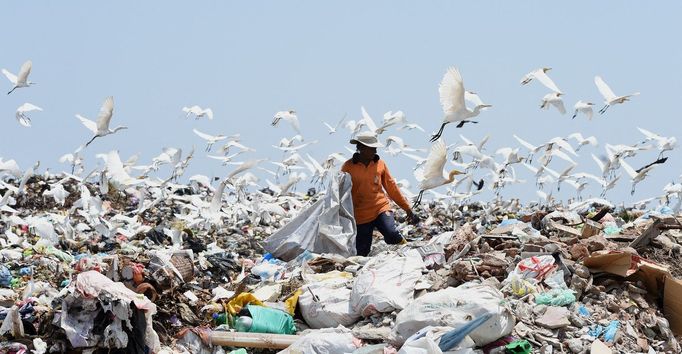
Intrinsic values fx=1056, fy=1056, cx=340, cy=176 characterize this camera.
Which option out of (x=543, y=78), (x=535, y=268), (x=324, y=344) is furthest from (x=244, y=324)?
(x=543, y=78)

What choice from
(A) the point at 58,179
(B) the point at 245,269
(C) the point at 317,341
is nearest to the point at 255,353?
(C) the point at 317,341

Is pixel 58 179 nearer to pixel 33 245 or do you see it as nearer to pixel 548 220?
pixel 33 245

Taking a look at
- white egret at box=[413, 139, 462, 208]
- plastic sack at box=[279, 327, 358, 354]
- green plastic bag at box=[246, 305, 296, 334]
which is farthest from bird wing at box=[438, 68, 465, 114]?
plastic sack at box=[279, 327, 358, 354]

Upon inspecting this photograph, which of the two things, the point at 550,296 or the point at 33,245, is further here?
the point at 33,245

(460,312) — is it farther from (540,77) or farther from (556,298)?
(540,77)

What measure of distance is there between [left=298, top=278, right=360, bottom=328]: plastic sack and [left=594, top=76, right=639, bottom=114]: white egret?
7.86m

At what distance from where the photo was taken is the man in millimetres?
8250

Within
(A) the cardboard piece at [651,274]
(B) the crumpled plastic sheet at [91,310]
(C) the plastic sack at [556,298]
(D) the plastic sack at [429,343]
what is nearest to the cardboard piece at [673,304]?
(A) the cardboard piece at [651,274]

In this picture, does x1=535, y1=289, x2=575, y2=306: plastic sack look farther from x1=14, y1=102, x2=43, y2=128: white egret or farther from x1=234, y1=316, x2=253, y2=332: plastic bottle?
x1=14, y1=102, x2=43, y2=128: white egret

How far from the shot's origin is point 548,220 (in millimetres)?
7922

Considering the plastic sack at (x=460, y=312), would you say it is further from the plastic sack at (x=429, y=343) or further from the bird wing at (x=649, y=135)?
the bird wing at (x=649, y=135)

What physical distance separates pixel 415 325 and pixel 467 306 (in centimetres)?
29

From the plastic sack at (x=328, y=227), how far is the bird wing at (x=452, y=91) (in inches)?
51.9

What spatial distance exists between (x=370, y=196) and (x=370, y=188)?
65 millimetres
